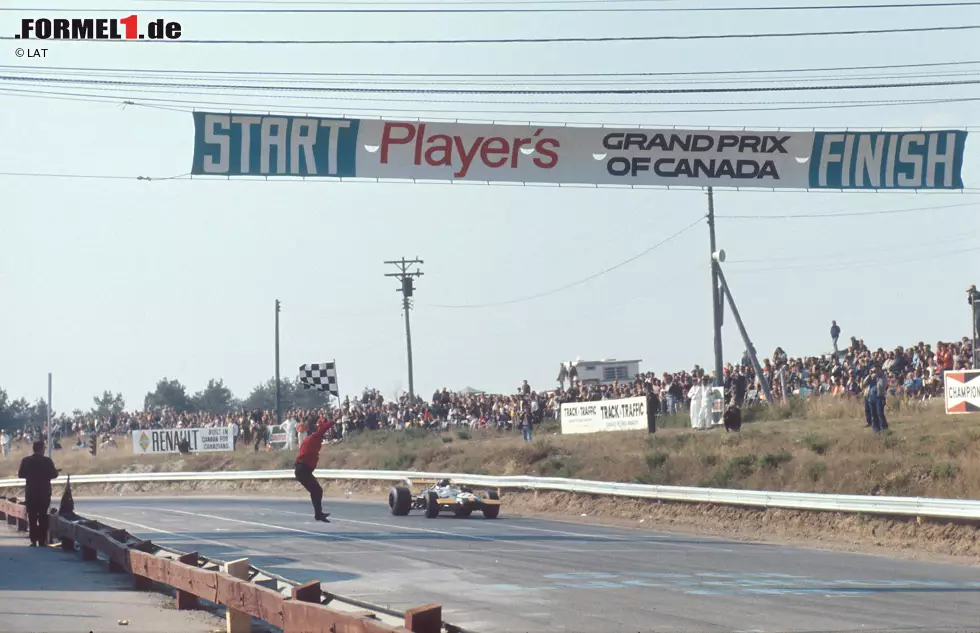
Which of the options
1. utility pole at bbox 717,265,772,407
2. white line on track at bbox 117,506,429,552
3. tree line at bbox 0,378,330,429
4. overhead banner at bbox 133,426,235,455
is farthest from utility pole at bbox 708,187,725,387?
tree line at bbox 0,378,330,429

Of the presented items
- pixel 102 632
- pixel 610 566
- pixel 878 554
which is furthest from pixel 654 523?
pixel 102 632

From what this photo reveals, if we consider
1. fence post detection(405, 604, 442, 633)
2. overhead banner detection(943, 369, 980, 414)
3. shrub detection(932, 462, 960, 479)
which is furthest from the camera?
overhead banner detection(943, 369, 980, 414)

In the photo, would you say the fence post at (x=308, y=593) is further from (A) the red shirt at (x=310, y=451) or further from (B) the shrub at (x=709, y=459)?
(B) the shrub at (x=709, y=459)

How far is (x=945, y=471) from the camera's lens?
23.5m

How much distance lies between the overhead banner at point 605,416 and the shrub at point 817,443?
24.5 feet

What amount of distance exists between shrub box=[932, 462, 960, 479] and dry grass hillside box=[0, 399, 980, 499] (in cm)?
2

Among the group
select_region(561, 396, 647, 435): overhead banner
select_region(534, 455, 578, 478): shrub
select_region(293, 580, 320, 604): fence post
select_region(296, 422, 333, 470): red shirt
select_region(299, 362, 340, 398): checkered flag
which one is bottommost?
select_region(534, 455, 578, 478): shrub

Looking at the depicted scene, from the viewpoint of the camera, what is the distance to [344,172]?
22.2 meters

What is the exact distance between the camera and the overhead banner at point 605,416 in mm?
36062

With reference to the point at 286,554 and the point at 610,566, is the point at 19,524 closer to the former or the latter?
the point at 286,554

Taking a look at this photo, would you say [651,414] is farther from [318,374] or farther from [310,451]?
[310,451]

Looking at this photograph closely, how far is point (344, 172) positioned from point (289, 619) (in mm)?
14544

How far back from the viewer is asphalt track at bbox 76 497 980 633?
11297mm

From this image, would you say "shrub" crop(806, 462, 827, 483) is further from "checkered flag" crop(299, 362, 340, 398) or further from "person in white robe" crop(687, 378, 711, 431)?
"checkered flag" crop(299, 362, 340, 398)
